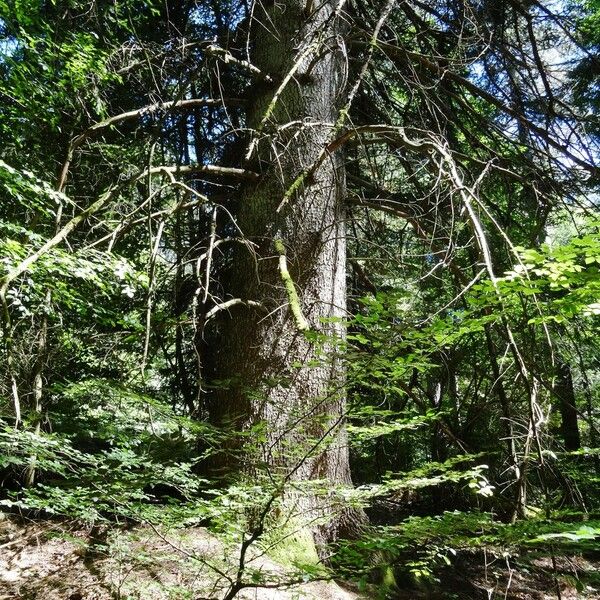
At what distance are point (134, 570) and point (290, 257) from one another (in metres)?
2.31

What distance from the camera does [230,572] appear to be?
2662mm

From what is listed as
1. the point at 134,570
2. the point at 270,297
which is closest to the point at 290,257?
the point at 270,297

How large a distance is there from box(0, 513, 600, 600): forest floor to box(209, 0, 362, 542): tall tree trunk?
0.63 m

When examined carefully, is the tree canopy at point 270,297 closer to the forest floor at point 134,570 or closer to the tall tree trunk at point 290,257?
the tall tree trunk at point 290,257

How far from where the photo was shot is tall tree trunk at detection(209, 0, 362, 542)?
3.49 meters

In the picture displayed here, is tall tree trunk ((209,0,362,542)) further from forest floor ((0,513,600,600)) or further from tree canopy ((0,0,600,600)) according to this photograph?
forest floor ((0,513,600,600))

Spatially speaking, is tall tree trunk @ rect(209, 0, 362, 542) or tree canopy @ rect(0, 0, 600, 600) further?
tall tree trunk @ rect(209, 0, 362, 542)

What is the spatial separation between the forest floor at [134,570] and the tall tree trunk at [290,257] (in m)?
0.63

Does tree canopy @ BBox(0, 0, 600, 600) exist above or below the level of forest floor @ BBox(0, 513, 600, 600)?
above

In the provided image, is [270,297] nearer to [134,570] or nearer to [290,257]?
[290,257]

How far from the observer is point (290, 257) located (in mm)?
3809

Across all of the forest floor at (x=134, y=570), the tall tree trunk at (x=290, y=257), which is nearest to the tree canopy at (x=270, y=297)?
the tall tree trunk at (x=290, y=257)

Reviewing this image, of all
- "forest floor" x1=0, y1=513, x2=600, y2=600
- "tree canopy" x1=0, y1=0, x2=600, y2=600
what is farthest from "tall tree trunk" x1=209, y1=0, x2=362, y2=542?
"forest floor" x1=0, y1=513, x2=600, y2=600

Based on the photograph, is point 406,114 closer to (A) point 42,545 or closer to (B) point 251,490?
(B) point 251,490
